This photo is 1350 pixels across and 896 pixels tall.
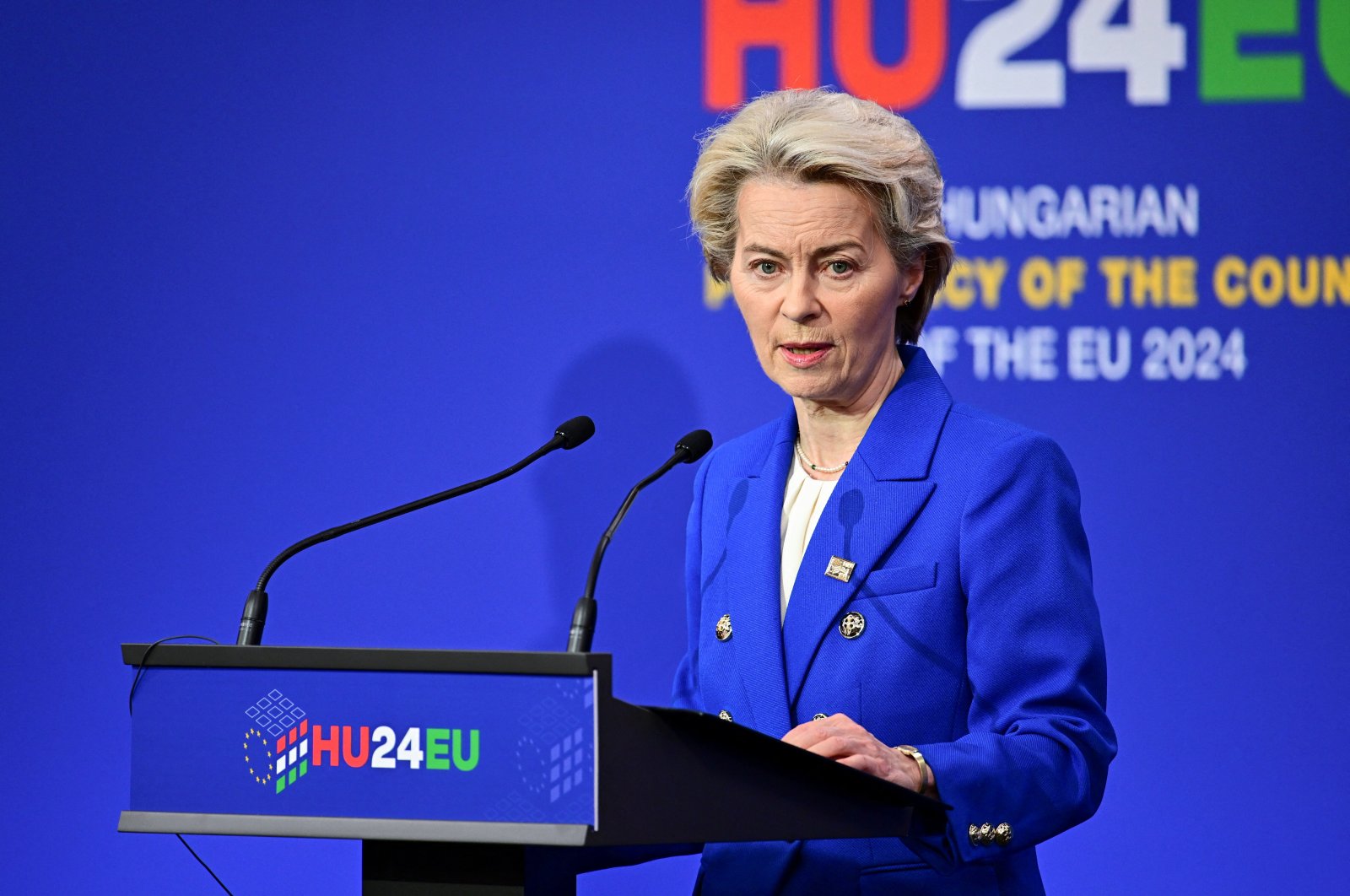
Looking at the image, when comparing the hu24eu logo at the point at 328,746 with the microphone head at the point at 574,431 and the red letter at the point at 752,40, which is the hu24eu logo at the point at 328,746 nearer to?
the microphone head at the point at 574,431

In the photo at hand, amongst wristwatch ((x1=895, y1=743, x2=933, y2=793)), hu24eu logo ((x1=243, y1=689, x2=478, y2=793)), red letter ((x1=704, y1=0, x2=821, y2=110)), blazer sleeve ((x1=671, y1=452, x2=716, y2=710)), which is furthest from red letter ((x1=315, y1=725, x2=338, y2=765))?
red letter ((x1=704, y1=0, x2=821, y2=110))

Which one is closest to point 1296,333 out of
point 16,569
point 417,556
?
point 417,556

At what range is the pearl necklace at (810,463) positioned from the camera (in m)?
1.89

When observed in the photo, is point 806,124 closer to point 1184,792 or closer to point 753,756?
point 753,756

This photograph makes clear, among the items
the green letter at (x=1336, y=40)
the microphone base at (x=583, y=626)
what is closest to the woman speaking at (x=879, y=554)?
the microphone base at (x=583, y=626)

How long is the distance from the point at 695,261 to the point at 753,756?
1.89 metres

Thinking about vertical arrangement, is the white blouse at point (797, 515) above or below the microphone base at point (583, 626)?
above

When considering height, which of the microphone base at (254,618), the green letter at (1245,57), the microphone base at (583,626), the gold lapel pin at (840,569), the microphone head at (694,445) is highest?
the green letter at (1245,57)

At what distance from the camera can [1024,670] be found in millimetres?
1589

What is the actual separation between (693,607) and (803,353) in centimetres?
40

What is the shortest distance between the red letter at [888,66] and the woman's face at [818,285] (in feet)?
3.94

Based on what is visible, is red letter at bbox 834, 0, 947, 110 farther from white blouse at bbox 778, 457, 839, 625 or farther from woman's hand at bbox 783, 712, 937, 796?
woman's hand at bbox 783, 712, 937, 796

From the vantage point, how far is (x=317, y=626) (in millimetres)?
3072

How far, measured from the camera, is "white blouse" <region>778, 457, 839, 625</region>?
1810 millimetres
